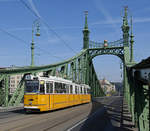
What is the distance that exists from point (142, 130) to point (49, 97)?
1025 cm

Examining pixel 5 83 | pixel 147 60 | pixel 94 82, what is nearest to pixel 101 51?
pixel 94 82

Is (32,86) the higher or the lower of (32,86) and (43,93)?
the higher

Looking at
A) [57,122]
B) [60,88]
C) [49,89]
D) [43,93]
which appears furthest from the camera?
[60,88]

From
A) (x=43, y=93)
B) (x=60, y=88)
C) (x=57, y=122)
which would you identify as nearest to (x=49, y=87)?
(x=43, y=93)

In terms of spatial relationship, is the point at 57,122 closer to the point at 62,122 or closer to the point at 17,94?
the point at 62,122

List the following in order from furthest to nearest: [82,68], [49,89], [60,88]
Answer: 1. [82,68]
2. [60,88]
3. [49,89]

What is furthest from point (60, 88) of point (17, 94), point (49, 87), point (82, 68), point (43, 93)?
point (82, 68)

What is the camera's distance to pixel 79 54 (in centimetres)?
4516

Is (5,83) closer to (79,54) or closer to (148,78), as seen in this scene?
(148,78)

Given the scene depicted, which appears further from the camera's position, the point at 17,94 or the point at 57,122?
the point at 17,94

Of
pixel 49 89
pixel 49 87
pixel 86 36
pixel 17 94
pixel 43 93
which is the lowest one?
pixel 17 94

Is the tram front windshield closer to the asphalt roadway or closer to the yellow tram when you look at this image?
the yellow tram

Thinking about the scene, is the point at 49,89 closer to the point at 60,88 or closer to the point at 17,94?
the point at 60,88

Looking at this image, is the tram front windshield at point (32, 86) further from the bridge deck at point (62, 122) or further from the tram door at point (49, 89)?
the bridge deck at point (62, 122)
